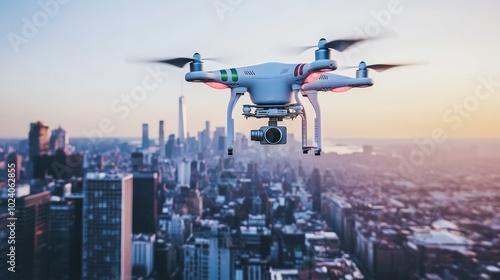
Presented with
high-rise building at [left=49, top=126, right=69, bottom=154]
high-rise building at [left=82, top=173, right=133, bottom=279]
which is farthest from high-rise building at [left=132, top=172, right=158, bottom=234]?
high-rise building at [left=49, top=126, right=69, bottom=154]

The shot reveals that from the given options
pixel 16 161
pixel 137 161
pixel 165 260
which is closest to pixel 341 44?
pixel 165 260

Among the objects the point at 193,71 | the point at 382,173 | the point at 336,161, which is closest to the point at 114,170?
the point at 336,161

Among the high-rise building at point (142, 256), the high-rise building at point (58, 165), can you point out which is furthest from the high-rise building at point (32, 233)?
the high-rise building at point (142, 256)

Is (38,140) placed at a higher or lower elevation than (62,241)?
higher

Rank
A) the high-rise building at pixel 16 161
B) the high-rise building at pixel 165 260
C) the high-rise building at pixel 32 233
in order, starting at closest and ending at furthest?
the high-rise building at pixel 32 233
the high-rise building at pixel 16 161
the high-rise building at pixel 165 260

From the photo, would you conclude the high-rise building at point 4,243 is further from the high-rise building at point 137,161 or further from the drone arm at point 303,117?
the high-rise building at point 137,161

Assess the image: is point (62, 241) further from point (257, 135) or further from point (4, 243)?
point (257, 135)
